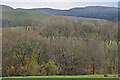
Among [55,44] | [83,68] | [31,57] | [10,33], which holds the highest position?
[10,33]

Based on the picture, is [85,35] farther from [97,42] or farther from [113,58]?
[113,58]

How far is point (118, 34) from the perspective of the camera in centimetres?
3747

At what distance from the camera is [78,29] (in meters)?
45.0

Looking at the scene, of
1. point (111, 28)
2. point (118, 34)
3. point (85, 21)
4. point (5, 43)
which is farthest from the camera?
point (85, 21)

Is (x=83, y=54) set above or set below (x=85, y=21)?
below

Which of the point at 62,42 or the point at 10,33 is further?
the point at 62,42

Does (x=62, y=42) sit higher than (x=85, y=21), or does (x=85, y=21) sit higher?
(x=85, y=21)

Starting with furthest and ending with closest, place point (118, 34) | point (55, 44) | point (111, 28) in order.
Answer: point (111, 28), point (118, 34), point (55, 44)

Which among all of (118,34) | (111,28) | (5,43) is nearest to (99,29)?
(111,28)

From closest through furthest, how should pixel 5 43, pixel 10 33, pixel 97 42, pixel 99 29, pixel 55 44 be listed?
pixel 5 43 < pixel 10 33 < pixel 55 44 < pixel 97 42 < pixel 99 29

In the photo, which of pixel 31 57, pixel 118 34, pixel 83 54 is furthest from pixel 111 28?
pixel 31 57

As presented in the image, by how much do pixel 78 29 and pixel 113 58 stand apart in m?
15.3

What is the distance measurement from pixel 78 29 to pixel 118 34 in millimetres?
11396

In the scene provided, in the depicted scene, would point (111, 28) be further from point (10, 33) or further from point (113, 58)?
point (10, 33)
